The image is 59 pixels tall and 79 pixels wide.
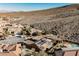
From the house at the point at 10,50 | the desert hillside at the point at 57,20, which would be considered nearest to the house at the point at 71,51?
the desert hillside at the point at 57,20

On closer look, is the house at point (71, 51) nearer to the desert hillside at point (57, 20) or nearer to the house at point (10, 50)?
the desert hillside at point (57, 20)

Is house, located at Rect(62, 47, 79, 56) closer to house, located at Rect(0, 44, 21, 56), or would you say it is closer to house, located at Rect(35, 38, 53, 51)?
house, located at Rect(35, 38, 53, 51)

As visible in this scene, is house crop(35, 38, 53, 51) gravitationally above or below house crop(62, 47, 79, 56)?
above

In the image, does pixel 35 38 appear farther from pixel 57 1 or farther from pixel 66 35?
pixel 57 1

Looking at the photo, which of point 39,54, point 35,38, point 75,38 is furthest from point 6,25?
point 75,38

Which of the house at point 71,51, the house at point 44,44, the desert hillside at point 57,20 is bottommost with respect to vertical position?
the house at point 71,51

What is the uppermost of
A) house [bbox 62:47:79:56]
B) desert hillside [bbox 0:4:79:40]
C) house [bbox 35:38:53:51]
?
desert hillside [bbox 0:4:79:40]

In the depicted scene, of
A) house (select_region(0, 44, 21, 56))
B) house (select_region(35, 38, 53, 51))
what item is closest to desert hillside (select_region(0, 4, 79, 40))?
house (select_region(35, 38, 53, 51))

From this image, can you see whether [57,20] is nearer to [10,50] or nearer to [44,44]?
[44,44]

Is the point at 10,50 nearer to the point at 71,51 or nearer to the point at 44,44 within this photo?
the point at 44,44

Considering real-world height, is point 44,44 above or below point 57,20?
below

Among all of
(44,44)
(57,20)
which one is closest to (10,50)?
(44,44)

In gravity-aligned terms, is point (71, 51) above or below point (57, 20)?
below
